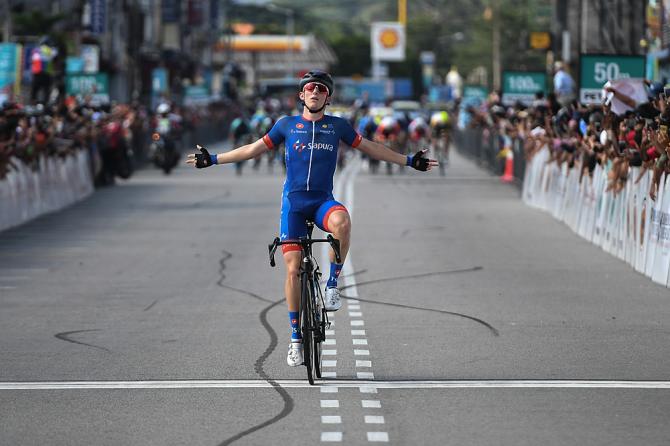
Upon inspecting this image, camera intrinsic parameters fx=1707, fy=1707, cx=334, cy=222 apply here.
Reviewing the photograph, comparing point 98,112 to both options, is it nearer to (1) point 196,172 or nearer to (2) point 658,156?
(1) point 196,172

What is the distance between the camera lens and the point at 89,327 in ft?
44.5

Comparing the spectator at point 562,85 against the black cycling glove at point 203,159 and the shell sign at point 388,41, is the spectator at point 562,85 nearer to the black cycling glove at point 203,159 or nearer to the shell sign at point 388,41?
the black cycling glove at point 203,159

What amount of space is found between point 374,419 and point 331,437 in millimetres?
564

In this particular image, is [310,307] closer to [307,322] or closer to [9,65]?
[307,322]

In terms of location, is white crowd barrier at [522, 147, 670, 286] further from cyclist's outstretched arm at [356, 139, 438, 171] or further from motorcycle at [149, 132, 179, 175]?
motorcycle at [149, 132, 179, 175]

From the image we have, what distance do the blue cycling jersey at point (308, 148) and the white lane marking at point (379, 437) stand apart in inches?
101

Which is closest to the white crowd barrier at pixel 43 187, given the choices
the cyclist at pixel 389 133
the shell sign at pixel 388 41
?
the cyclist at pixel 389 133

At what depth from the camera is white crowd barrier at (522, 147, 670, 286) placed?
1730cm

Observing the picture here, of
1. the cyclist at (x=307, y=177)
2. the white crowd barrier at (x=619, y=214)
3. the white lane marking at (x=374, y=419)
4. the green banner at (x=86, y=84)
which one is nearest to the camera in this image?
the white lane marking at (x=374, y=419)

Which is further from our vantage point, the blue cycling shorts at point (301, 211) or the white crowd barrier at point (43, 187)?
the white crowd barrier at point (43, 187)

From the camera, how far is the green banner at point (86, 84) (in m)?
45.6

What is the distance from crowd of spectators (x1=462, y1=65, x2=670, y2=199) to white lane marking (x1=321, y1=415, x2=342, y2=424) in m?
8.41

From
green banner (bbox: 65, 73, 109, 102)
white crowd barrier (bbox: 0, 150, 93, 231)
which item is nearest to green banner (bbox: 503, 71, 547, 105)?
green banner (bbox: 65, 73, 109, 102)

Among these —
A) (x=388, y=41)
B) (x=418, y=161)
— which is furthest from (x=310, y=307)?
(x=388, y=41)
